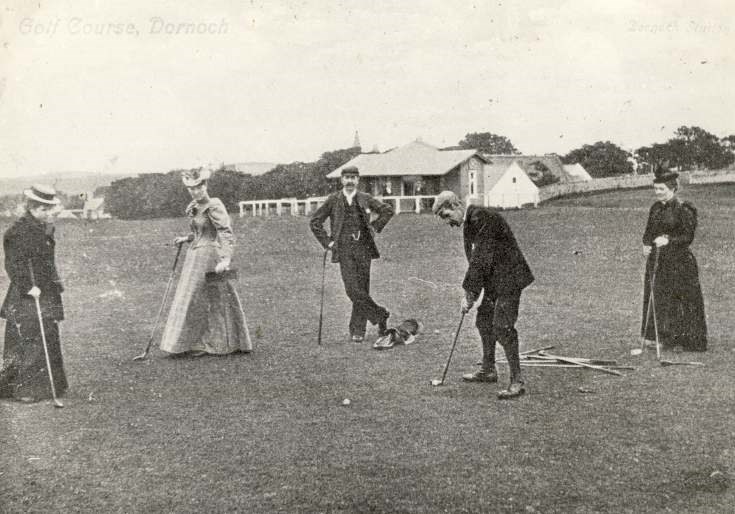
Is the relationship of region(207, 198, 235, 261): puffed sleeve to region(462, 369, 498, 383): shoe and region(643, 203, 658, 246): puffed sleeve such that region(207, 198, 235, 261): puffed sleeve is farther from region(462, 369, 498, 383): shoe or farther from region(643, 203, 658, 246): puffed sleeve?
region(643, 203, 658, 246): puffed sleeve

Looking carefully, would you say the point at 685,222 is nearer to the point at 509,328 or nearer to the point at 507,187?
the point at 509,328

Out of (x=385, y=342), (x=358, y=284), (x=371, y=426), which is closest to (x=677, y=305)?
(x=385, y=342)

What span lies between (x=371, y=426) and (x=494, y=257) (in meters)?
1.96

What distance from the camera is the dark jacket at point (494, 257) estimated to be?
6758mm

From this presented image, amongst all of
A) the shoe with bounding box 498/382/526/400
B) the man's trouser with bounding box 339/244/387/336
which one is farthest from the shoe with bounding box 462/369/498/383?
the man's trouser with bounding box 339/244/387/336

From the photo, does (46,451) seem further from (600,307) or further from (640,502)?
(600,307)

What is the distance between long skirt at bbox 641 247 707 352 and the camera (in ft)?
26.8

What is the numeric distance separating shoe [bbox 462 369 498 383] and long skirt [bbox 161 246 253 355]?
8.52ft

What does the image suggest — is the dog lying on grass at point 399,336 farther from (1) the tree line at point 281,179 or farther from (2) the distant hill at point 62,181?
(1) the tree line at point 281,179

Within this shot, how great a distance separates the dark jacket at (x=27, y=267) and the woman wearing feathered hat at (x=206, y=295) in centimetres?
178

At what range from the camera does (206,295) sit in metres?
8.41

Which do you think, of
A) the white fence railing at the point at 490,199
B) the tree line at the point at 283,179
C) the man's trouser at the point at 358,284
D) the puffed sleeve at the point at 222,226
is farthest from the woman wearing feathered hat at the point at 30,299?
the white fence railing at the point at 490,199

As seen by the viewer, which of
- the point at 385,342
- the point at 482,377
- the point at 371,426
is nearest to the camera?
the point at 371,426

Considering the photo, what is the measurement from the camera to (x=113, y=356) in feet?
27.8
